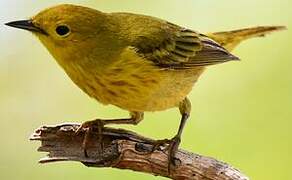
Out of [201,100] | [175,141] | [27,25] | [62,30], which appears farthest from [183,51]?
[201,100]

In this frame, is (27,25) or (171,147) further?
(171,147)

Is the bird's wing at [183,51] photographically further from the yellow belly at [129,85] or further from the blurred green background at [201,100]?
the blurred green background at [201,100]

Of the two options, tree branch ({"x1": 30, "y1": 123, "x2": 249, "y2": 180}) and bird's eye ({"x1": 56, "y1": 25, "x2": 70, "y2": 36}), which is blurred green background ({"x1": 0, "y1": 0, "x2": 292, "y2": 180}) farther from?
bird's eye ({"x1": 56, "y1": 25, "x2": 70, "y2": 36})

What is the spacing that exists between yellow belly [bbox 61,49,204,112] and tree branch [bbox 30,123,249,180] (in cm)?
11

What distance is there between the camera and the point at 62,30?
2.83 m

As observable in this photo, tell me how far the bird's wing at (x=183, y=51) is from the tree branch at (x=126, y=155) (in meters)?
0.33

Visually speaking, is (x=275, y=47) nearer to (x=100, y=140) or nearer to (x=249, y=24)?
(x=249, y=24)

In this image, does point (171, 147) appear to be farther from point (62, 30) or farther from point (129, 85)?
point (62, 30)

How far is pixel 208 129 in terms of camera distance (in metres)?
3.98

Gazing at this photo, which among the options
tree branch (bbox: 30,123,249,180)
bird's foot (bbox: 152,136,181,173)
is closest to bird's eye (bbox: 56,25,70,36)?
tree branch (bbox: 30,123,249,180)

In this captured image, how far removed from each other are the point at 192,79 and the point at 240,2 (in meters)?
1.61

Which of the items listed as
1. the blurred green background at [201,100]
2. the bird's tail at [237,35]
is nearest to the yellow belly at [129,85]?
the bird's tail at [237,35]

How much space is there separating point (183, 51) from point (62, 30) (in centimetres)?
50

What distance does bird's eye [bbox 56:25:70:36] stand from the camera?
2.82 m
